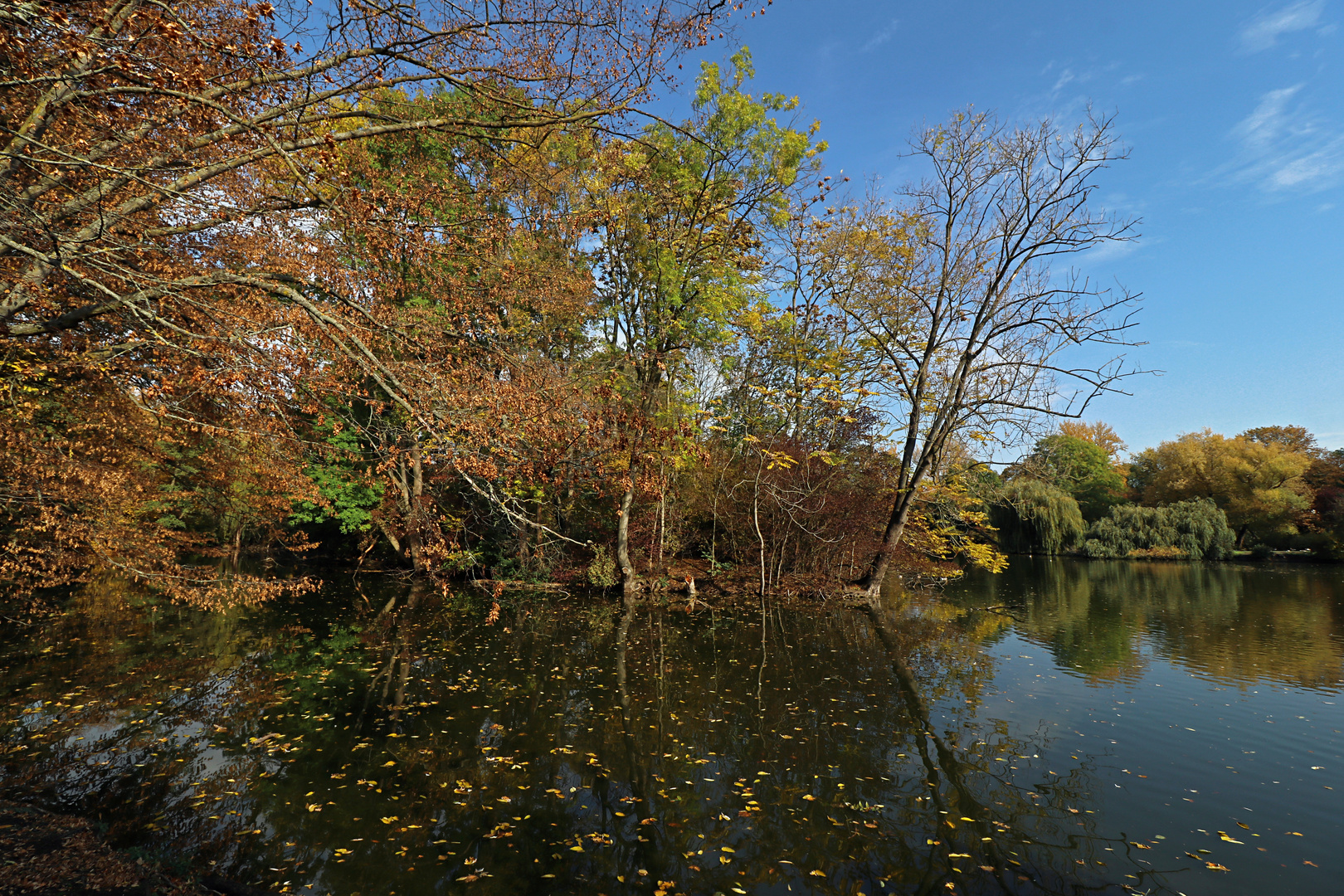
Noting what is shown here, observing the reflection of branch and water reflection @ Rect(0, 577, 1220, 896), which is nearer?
the reflection of branch

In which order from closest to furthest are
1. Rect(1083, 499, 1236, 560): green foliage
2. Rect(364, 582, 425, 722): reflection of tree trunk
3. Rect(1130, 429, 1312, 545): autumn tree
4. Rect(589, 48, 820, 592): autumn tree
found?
Rect(364, 582, 425, 722): reflection of tree trunk < Rect(589, 48, 820, 592): autumn tree < Rect(1083, 499, 1236, 560): green foliage < Rect(1130, 429, 1312, 545): autumn tree

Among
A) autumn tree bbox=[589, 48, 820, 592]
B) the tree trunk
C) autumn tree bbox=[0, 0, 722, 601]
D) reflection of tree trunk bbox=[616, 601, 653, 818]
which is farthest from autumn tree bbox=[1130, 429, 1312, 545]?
autumn tree bbox=[0, 0, 722, 601]

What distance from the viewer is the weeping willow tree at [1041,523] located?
31.1 metres

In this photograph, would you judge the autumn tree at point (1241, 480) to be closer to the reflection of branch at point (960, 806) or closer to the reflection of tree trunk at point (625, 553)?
the reflection of tree trunk at point (625, 553)

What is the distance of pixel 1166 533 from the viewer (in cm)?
3206

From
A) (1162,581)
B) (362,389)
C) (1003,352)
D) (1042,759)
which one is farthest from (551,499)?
(1162,581)

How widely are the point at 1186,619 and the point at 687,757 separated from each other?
15.1 meters

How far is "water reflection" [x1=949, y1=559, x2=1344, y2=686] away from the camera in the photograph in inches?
409

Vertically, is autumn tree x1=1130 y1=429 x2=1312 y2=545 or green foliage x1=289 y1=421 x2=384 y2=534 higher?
autumn tree x1=1130 y1=429 x2=1312 y2=545

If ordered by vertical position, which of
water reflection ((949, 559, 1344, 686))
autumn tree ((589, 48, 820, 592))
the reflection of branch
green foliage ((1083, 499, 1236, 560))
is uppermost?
autumn tree ((589, 48, 820, 592))

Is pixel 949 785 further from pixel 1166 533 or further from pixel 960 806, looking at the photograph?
pixel 1166 533

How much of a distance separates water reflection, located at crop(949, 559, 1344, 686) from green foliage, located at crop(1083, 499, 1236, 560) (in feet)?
17.6

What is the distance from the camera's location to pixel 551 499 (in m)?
20.2

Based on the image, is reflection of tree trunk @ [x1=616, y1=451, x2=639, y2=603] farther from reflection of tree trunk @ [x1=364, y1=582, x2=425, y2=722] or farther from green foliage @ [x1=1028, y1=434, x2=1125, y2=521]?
green foliage @ [x1=1028, y1=434, x2=1125, y2=521]
